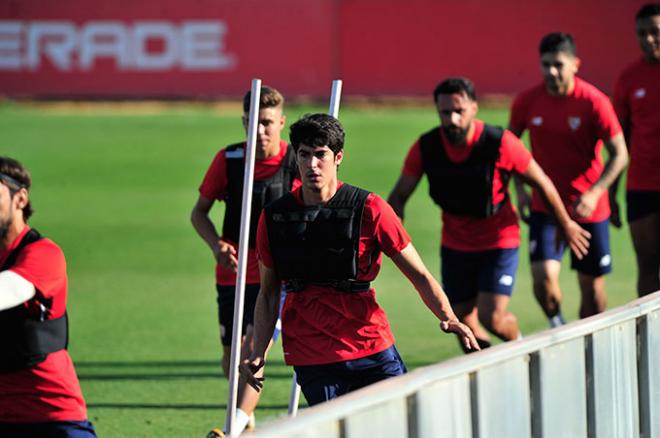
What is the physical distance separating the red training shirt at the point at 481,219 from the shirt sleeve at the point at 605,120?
103 cm

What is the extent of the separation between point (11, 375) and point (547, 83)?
5993 mm

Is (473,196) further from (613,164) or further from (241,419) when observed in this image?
(241,419)

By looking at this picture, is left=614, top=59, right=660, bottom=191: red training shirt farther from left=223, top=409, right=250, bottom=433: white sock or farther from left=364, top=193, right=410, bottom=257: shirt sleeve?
left=364, top=193, right=410, bottom=257: shirt sleeve

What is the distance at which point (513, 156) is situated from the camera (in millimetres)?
9492

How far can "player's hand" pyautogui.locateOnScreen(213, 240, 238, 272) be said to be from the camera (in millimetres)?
8392

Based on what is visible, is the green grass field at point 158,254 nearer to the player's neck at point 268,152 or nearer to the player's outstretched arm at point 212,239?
the player's outstretched arm at point 212,239

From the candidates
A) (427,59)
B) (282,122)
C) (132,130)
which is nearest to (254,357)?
(282,122)

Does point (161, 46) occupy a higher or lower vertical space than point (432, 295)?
higher

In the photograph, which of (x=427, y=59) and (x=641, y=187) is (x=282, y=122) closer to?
(x=641, y=187)

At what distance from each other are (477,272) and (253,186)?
7.23 ft

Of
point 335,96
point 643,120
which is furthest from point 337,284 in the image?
point 643,120

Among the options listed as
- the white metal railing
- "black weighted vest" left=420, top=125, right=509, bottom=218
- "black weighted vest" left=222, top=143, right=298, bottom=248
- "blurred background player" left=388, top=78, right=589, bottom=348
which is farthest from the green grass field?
the white metal railing

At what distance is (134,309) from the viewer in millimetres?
14055

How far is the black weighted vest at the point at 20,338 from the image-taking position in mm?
6238
